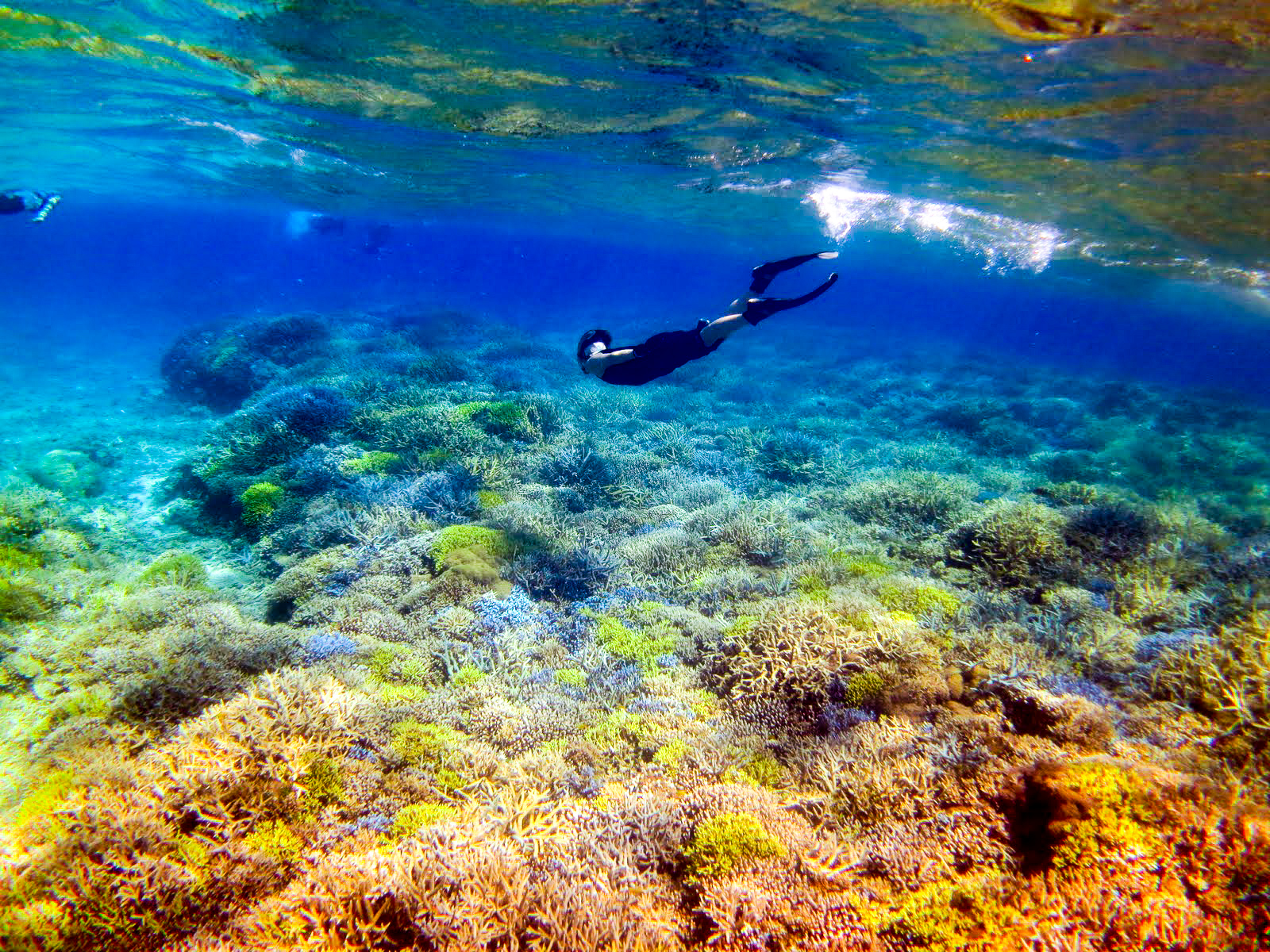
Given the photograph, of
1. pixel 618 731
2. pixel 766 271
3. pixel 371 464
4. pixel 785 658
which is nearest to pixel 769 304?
pixel 766 271

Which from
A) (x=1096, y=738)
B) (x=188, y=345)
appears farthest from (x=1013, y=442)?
(x=188, y=345)

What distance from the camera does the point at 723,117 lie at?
1628 cm

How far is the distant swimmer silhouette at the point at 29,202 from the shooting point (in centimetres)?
1316

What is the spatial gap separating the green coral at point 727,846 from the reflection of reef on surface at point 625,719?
2cm

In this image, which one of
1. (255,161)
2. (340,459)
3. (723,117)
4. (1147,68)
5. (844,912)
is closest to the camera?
(844,912)

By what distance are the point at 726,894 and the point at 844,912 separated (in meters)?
0.57

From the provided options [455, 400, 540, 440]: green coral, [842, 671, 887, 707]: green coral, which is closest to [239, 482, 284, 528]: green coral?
[455, 400, 540, 440]: green coral

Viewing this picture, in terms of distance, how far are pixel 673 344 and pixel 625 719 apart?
210 inches

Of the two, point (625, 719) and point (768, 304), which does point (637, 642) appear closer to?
point (625, 719)

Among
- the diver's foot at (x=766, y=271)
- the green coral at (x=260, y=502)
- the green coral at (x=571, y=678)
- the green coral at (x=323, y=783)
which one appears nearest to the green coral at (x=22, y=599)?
the green coral at (x=260, y=502)

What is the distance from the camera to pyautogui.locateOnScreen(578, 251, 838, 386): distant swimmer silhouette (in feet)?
25.7

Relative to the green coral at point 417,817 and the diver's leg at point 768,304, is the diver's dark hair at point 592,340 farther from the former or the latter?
the green coral at point 417,817

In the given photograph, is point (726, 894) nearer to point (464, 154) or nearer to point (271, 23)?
point (271, 23)

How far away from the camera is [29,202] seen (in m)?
13.1
